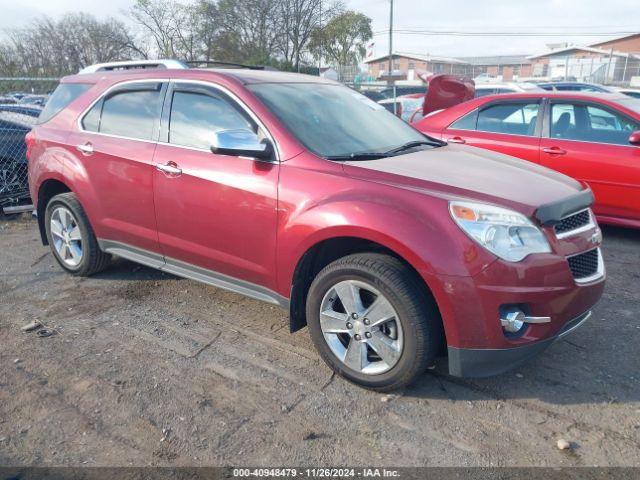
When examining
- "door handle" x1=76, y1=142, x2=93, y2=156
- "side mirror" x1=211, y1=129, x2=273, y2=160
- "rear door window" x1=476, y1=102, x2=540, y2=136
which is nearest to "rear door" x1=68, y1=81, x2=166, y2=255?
"door handle" x1=76, y1=142, x2=93, y2=156

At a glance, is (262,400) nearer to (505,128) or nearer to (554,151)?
(554,151)

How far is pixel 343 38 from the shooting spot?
4338 centimetres

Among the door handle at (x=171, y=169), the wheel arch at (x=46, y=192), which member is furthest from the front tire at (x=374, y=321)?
the wheel arch at (x=46, y=192)

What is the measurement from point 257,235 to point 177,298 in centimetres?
142

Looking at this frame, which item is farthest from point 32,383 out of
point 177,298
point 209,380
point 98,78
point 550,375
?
point 550,375

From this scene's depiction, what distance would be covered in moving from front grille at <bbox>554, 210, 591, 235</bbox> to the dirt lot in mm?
882

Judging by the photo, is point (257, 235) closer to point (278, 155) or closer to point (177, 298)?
point (278, 155)

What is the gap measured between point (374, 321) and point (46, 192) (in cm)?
356

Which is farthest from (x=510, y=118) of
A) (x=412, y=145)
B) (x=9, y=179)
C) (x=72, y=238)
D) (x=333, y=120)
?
(x=9, y=179)

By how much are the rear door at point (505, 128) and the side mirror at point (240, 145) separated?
348cm

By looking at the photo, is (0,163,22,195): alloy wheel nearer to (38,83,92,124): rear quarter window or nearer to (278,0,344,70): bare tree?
(38,83,92,124): rear quarter window

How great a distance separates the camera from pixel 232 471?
2.46 m

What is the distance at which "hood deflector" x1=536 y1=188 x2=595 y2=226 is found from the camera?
9.10ft

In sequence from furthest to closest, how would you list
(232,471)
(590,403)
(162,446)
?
(590,403)
(162,446)
(232,471)
